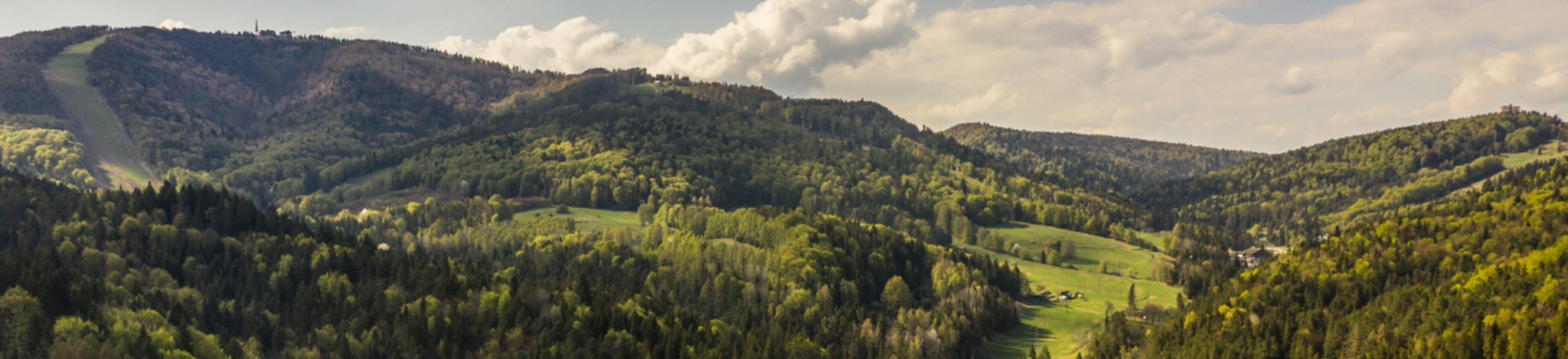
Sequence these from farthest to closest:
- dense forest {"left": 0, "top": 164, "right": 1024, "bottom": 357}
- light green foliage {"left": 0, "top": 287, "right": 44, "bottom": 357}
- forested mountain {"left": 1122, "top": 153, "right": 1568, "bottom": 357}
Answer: forested mountain {"left": 1122, "top": 153, "right": 1568, "bottom": 357} → dense forest {"left": 0, "top": 164, "right": 1024, "bottom": 357} → light green foliage {"left": 0, "top": 287, "right": 44, "bottom": 357}

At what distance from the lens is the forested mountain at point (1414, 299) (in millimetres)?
137000

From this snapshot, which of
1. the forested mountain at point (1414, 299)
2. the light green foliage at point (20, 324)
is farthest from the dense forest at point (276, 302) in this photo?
the forested mountain at point (1414, 299)

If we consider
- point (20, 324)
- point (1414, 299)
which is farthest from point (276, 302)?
point (1414, 299)

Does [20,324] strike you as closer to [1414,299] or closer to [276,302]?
[276,302]

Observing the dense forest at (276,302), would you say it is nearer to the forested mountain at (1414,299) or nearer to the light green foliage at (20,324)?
the light green foliage at (20,324)

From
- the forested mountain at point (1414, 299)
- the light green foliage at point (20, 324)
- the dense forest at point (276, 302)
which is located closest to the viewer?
the light green foliage at point (20, 324)

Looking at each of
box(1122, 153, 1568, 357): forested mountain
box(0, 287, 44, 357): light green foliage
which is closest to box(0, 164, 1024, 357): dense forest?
box(0, 287, 44, 357): light green foliage

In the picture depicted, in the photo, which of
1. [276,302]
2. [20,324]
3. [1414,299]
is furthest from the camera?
[1414,299]

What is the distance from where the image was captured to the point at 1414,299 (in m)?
160

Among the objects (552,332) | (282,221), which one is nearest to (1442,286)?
(552,332)

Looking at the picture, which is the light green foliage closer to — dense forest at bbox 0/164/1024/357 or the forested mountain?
dense forest at bbox 0/164/1024/357

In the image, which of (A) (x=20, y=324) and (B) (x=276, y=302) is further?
(B) (x=276, y=302)

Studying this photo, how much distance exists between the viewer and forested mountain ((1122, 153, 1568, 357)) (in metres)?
137

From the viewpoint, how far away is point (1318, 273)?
616 ft
